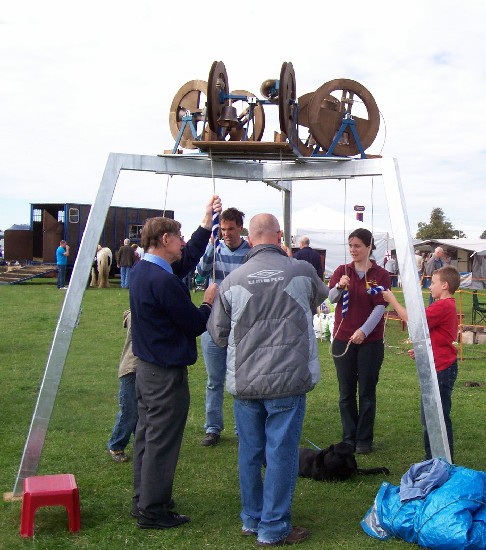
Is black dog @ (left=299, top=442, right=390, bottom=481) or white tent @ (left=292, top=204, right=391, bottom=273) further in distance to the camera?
white tent @ (left=292, top=204, right=391, bottom=273)

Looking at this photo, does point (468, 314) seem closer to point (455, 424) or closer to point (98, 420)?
point (455, 424)

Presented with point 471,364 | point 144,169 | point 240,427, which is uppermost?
point 144,169

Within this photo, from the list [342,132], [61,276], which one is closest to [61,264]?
[61,276]

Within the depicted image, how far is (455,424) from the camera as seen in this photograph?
694 cm

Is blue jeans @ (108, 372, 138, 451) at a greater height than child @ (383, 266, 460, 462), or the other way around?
child @ (383, 266, 460, 462)

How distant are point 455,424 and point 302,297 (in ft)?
11.6

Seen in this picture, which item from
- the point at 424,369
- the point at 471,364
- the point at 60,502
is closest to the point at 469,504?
the point at 424,369

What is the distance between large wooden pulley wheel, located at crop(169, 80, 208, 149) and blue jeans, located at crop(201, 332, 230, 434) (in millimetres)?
1703

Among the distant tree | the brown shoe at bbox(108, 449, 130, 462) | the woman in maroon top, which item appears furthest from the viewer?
the distant tree

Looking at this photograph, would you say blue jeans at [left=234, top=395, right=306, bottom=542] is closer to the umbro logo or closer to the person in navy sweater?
the person in navy sweater

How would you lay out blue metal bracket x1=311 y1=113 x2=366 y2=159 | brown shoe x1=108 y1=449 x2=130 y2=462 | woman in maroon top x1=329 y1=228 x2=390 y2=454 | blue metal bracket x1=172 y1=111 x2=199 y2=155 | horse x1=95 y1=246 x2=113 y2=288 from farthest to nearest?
horse x1=95 y1=246 x2=113 y2=288
woman in maroon top x1=329 y1=228 x2=390 y2=454
brown shoe x1=108 y1=449 x2=130 y2=462
blue metal bracket x1=172 y1=111 x2=199 y2=155
blue metal bracket x1=311 y1=113 x2=366 y2=159

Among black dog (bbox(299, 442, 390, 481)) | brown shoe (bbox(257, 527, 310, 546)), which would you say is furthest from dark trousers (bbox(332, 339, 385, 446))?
brown shoe (bbox(257, 527, 310, 546))

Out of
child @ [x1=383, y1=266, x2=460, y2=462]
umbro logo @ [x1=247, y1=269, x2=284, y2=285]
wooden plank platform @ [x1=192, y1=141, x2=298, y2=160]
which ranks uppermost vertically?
wooden plank platform @ [x1=192, y1=141, x2=298, y2=160]

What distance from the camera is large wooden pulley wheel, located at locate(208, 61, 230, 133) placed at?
469cm
